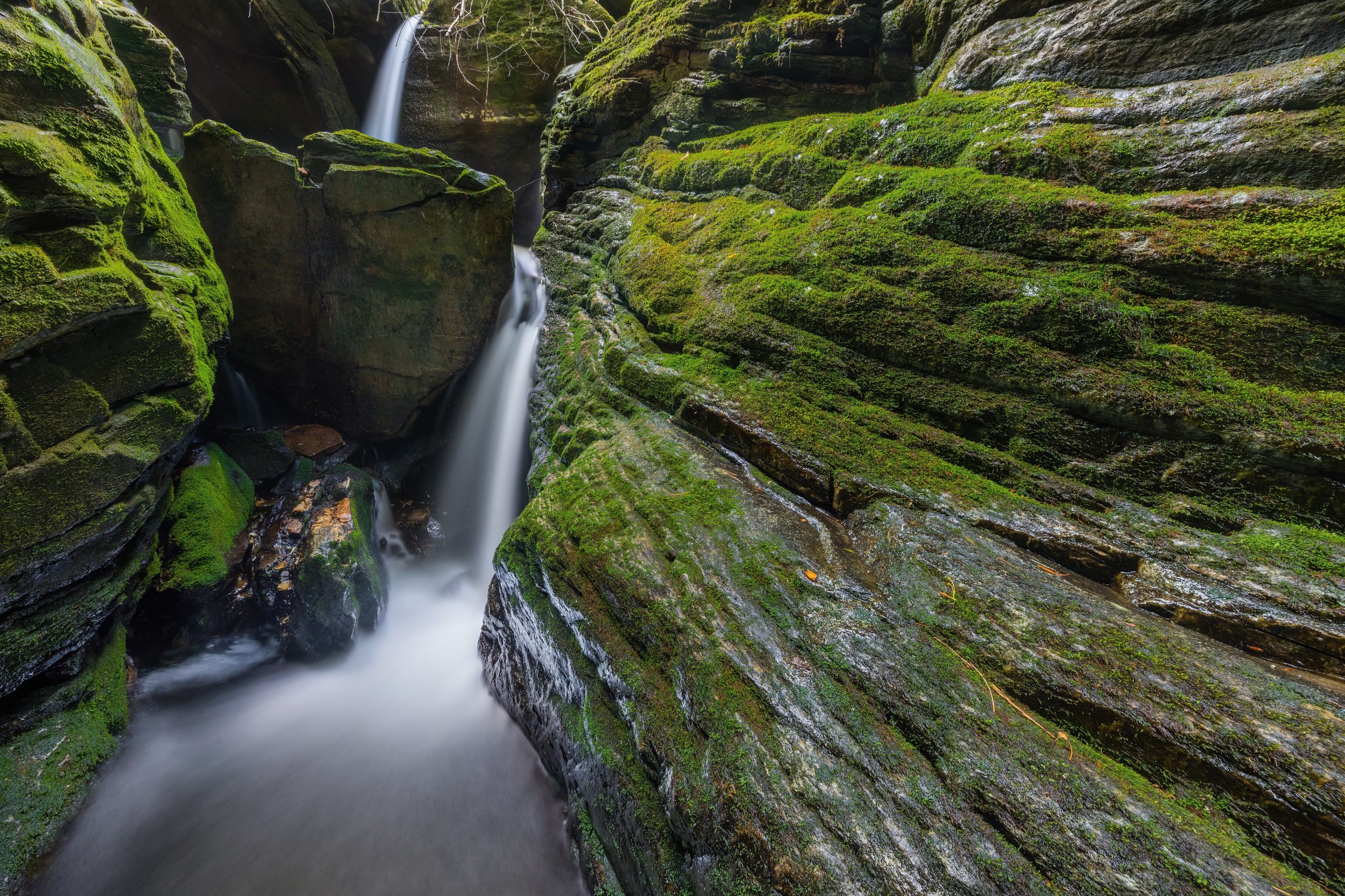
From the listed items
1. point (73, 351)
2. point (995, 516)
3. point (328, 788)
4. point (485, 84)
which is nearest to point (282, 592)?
point (328, 788)

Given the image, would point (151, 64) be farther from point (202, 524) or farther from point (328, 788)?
point (328, 788)

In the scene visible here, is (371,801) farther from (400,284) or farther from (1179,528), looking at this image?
(400,284)

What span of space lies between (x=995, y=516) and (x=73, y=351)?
25.2 ft

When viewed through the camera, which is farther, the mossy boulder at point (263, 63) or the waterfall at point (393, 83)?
the waterfall at point (393, 83)

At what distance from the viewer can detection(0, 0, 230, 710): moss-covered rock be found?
3.61 meters

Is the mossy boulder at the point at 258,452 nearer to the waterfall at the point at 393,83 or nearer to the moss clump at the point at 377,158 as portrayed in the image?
the moss clump at the point at 377,158

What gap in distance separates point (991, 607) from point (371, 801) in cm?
553

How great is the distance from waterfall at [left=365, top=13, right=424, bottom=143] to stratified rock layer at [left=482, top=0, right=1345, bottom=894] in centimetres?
1367

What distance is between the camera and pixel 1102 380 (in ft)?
9.61

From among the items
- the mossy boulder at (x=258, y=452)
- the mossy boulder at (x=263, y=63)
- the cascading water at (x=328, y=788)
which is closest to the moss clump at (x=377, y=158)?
the mossy boulder at (x=258, y=452)

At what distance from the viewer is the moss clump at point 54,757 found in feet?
12.0

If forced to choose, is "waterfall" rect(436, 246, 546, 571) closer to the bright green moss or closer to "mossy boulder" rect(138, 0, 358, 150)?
the bright green moss

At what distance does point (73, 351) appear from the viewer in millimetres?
4039

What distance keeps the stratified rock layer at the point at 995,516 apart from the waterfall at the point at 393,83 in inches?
538
